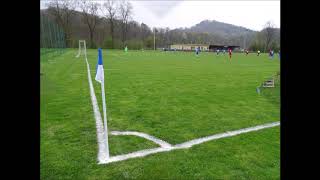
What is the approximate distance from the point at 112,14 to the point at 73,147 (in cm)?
7989

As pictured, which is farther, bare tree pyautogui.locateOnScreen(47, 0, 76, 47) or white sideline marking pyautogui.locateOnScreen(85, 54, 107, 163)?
bare tree pyautogui.locateOnScreen(47, 0, 76, 47)

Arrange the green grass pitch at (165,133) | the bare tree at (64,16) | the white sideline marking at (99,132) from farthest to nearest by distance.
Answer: the bare tree at (64,16)
the white sideline marking at (99,132)
the green grass pitch at (165,133)

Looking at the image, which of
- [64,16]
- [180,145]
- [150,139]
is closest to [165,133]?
[150,139]

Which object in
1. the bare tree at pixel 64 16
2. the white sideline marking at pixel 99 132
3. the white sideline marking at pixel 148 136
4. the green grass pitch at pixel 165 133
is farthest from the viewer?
the bare tree at pixel 64 16

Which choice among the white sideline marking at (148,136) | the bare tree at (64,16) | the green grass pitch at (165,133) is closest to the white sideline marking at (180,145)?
the white sideline marking at (148,136)

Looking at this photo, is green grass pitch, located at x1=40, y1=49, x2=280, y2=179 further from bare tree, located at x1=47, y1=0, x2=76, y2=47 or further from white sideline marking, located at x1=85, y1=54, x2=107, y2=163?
bare tree, located at x1=47, y1=0, x2=76, y2=47

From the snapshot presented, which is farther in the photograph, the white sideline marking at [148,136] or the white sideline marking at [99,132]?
the white sideline marking at [148,136]

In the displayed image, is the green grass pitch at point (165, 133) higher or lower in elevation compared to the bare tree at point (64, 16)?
lower

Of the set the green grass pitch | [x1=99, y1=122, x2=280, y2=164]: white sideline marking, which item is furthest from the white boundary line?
the green grass pitch

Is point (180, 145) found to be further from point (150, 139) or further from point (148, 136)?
point (148, 136)

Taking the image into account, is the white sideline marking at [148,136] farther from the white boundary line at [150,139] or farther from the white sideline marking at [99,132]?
the white sideline marking at [99,132]
